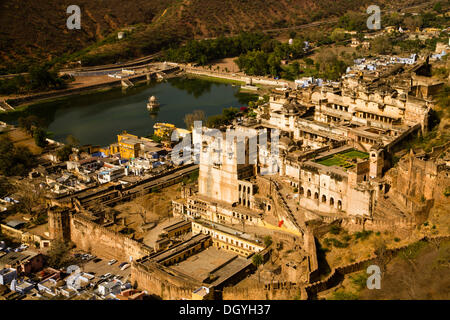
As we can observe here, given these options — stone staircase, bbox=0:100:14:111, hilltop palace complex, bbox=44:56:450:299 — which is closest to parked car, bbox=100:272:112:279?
hilltop palace complex, bbox=44:56:450:299

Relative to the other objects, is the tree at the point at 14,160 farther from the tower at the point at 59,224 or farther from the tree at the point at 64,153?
the tower at the point at 59,224

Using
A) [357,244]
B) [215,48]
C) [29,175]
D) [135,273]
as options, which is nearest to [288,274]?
[357,244]

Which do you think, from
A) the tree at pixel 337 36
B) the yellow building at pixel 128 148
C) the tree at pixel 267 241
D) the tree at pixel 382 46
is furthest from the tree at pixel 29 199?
the tree at pixel 337 36

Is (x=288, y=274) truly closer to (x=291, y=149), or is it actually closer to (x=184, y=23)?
(x=291, y=149)

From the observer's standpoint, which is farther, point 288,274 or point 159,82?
point 159,82

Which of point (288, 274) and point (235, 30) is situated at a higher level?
point (235, 30)

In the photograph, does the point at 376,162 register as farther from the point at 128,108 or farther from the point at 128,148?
the point at 128,108
